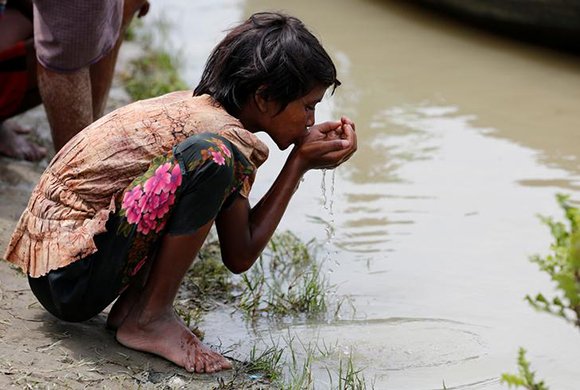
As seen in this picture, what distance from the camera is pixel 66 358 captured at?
99.3 inches

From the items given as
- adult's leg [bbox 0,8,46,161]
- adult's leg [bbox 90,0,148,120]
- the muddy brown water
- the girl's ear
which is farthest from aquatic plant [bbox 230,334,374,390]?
adult's leg [bbox 0,8,46,161]

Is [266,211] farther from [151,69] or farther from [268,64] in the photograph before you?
[151,69]

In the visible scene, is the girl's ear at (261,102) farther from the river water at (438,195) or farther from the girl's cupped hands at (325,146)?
the river water at (438,195)

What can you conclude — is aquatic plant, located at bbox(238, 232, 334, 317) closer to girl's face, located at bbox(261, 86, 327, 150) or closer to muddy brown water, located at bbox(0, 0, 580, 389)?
muddy brown water, located at bbox(0, 0, 580, 389)

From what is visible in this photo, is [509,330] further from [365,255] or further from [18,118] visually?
[18,118]

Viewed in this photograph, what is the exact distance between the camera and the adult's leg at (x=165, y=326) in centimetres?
257

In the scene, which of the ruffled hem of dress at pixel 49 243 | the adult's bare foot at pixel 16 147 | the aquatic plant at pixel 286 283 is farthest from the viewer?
the adult's bare foot at pixel 16 147

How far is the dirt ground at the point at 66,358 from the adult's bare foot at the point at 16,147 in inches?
48.4

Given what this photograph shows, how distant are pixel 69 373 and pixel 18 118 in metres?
2.59

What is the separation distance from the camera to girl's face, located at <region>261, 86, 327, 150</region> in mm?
2672

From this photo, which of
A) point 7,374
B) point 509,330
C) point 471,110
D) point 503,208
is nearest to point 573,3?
point 471,110

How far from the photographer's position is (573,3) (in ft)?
19.2

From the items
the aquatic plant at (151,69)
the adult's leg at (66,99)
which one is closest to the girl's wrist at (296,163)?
the adult's leg at (66,99)

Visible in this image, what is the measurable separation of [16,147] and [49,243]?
1715 millimetres
